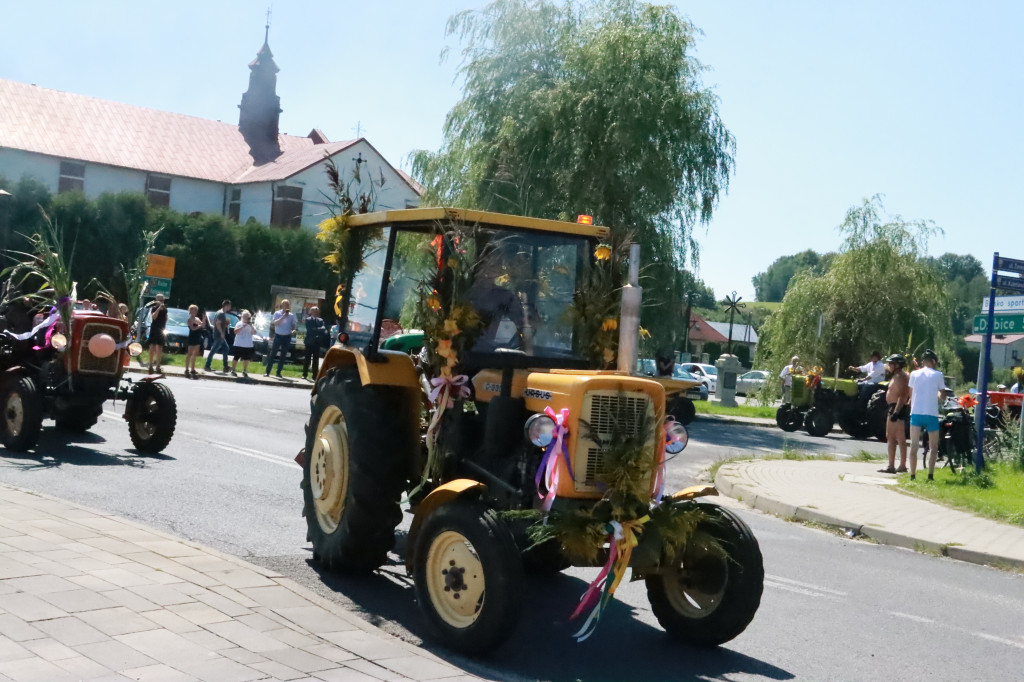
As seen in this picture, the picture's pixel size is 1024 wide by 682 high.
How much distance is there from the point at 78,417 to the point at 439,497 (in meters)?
8.11

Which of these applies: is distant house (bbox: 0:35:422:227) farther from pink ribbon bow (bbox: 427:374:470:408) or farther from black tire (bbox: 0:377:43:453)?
pink ribbon bow (bbox: 427:374:470:408)

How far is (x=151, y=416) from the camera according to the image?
1177 cm

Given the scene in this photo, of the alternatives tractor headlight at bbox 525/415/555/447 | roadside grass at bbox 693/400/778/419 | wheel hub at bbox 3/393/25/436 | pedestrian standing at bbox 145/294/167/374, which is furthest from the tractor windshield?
roadside grass at bbox 693/400/778/419

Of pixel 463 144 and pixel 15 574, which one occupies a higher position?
pixel 463 144

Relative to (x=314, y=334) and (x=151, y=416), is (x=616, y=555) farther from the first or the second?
(x=314, y=334)

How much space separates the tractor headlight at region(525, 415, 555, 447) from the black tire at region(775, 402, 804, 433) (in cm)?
2199

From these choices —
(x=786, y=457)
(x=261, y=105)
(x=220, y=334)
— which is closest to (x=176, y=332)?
(x=220, y=334)

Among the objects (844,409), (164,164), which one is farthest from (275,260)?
(844,409)

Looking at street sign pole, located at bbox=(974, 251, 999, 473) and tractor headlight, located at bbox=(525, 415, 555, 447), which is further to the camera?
street sign pole, located at bbox=(974, 251, 999, 473)

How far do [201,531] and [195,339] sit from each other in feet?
58.2

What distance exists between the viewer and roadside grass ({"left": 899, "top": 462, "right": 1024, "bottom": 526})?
12.8m

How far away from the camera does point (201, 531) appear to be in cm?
777

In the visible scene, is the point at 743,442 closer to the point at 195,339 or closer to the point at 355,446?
the point at 195,339

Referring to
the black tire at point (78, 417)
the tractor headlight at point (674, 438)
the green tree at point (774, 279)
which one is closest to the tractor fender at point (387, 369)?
the tractor headlight at point (674, 438)
